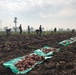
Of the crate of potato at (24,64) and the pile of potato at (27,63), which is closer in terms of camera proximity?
the crate of potato at (24,64)

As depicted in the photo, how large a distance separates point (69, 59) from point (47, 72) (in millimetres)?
2443

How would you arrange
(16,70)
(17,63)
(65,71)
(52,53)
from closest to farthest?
(65,71) < (16,70) < (17,63) < (52,53)

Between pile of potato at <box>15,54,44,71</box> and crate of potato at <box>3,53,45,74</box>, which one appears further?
pile of potato at <box>15,54,44,71</box>

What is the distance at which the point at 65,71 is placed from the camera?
863 centimetres

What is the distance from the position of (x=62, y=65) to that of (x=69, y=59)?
4.40 feet

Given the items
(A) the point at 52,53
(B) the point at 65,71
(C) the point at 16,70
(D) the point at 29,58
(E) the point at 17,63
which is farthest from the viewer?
(A) the point at 52,53

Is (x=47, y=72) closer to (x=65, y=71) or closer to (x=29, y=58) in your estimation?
(x=65, y=71)

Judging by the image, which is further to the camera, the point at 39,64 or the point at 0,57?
the point at 0,57

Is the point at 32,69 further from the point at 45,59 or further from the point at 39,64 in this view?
the point at 45,59

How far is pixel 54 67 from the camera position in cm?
941

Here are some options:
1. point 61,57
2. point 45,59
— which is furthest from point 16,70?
point 61,57

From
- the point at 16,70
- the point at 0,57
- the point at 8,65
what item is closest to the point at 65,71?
the point at 16,70

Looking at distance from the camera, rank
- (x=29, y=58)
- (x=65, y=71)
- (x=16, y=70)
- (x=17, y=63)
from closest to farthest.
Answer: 1. (x=65, y=71)
2. (x=16, y=70)
3. (x=17, y=63)
4. (x=29, y=58)

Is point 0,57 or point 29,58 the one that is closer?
point 29,58
